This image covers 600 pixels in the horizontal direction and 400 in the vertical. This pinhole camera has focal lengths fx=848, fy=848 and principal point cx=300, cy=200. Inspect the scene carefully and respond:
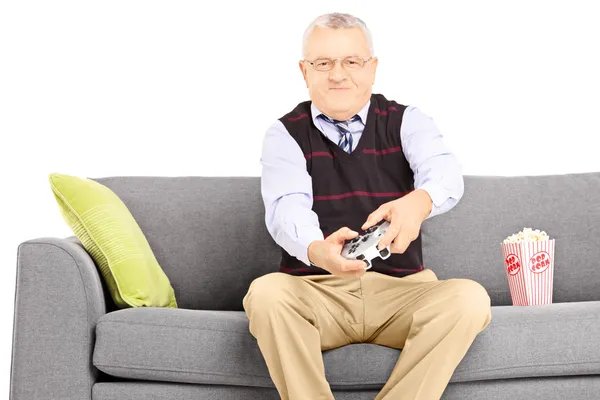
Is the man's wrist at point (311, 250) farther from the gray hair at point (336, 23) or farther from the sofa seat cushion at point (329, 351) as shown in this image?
the gray hair at point (336, 23)

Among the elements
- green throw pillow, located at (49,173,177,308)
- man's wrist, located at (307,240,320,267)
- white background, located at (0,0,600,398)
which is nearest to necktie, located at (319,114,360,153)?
man's wrist, located at (307,240,320,267)

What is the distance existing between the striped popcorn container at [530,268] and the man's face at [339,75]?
2.21ft

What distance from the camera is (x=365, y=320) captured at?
2070 mm

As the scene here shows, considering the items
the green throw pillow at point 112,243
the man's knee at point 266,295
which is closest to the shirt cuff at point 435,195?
the man's knee at point 266,295

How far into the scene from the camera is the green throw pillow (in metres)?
2.38

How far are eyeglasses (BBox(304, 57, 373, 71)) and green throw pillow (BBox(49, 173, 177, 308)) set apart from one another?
0.76 meters

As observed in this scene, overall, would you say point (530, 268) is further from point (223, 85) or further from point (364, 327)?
point (223, 85)

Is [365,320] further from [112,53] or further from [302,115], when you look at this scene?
[112,53]

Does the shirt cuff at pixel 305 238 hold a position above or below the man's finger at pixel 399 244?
below

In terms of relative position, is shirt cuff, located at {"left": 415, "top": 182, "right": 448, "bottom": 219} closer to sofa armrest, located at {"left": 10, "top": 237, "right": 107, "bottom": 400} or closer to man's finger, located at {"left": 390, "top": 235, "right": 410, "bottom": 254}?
man's finger, located at {"left": 390, "top": 235, "right": 410, "bottom": 254}

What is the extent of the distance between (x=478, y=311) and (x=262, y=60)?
2.00 metres

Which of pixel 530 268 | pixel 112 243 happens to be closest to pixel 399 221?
pixel 530 268

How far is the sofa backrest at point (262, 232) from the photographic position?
277 centimetres

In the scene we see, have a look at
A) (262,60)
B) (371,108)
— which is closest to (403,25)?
(262,60)
